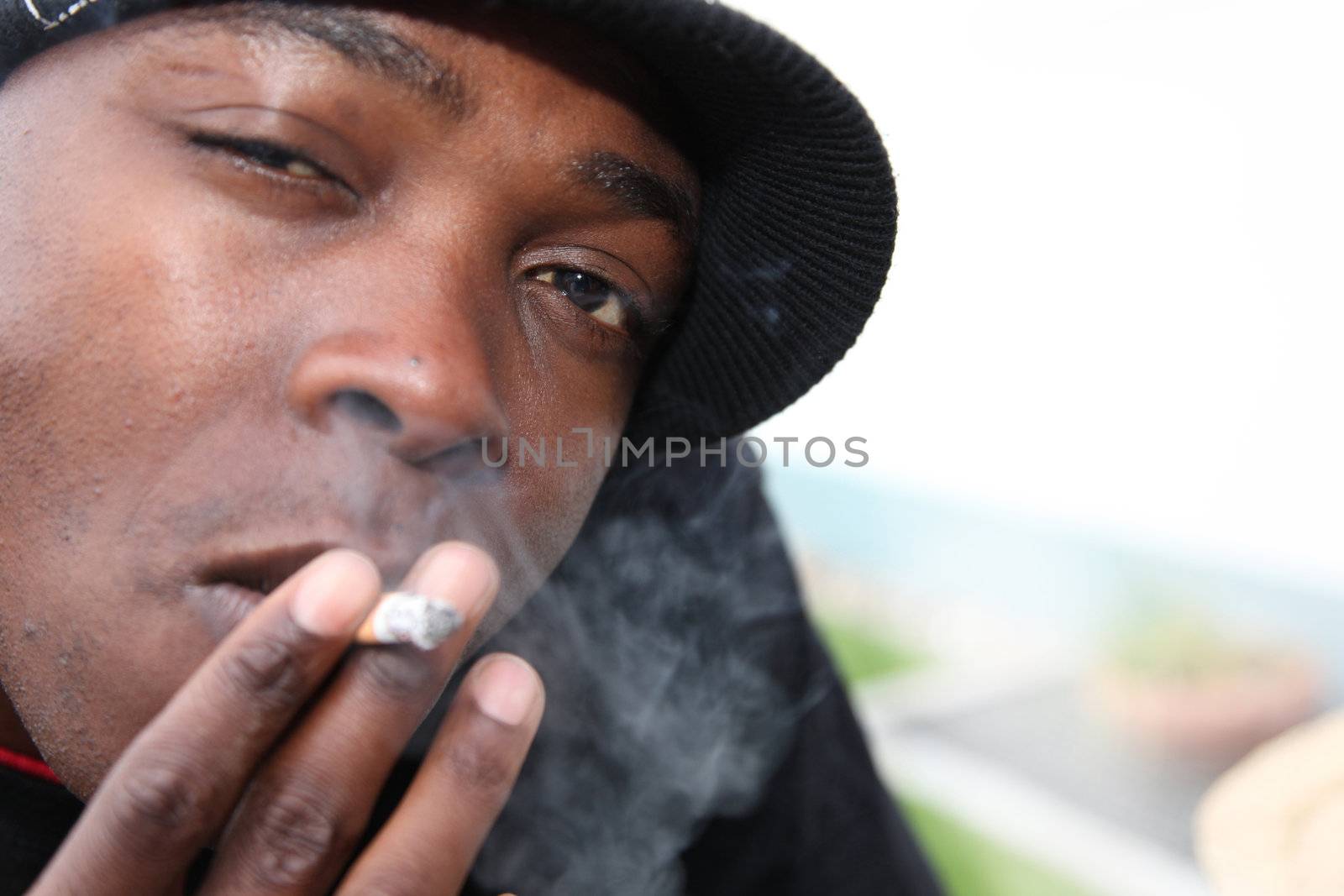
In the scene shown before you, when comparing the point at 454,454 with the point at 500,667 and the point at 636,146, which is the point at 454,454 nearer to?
the point at 500,667

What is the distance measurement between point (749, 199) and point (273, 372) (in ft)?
1.97

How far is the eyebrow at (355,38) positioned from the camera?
0.87 m

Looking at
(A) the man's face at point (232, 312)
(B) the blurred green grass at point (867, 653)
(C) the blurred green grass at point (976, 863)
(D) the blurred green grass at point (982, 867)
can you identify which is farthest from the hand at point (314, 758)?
(B) the blurred green grass at point (867, 653)

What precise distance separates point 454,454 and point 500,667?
8.9 inches

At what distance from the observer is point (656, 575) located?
60.7 inches

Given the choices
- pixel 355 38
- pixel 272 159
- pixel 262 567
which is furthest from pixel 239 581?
pixel 355 38

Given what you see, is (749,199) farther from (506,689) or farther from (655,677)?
(655,677)

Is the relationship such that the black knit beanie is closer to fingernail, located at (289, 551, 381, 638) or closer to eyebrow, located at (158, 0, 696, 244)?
eyebrow, located at (158, 0, 696, 244)

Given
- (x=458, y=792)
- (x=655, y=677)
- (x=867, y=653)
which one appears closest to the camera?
(x=458, y=792)

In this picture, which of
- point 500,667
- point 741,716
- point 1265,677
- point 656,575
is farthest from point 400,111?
point 1265,677

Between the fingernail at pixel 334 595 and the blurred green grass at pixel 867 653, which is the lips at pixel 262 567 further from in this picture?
the blurred green grass at pixel 867 653

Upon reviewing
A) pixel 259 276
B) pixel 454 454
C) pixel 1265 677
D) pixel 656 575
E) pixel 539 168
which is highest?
pixel 539 168

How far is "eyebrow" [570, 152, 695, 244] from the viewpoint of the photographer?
98cm

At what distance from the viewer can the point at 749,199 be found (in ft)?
3.81
